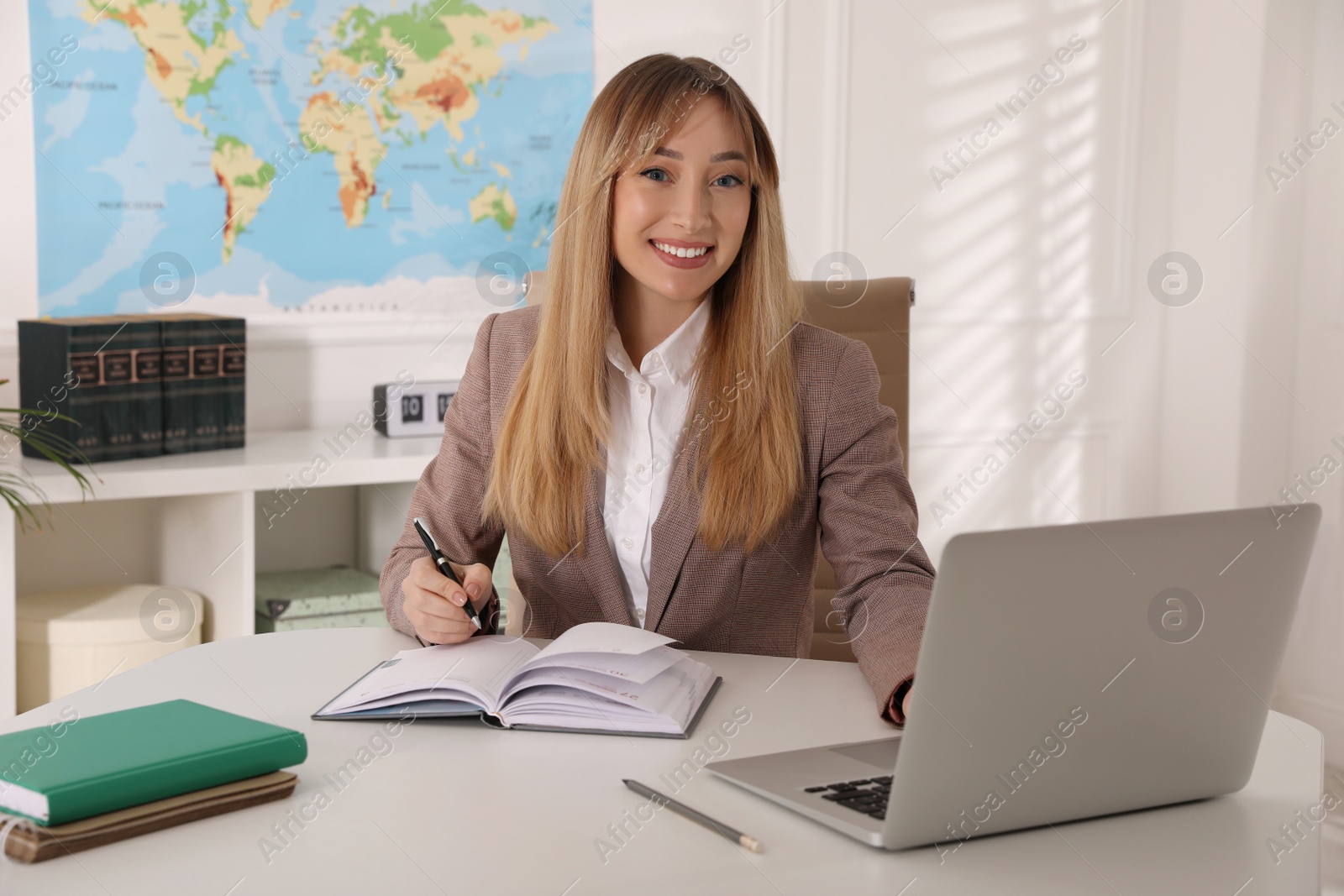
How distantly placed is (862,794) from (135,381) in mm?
1914

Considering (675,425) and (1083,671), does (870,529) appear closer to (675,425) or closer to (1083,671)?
(675,425)

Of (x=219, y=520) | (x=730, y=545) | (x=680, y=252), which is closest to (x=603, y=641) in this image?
(x=730, y=545)

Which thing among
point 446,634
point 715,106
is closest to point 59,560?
point 446,634

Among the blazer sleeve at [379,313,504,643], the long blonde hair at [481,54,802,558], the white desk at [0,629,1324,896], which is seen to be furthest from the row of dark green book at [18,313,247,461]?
the white desk at [0,629,1324,896]

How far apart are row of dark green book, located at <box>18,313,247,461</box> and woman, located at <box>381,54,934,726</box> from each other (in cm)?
104

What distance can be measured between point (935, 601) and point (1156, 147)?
11.0ft

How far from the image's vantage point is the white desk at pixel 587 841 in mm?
829

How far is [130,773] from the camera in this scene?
2.91 feet

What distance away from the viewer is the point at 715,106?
1.56m

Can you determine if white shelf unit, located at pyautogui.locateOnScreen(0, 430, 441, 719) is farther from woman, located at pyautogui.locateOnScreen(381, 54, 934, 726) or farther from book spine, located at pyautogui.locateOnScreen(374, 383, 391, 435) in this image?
woman, located at pyautogui.locateOnScreen(381, 54, 934, 726)

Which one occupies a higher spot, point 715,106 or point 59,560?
point 715,106

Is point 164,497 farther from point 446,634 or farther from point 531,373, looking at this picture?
point 446,634

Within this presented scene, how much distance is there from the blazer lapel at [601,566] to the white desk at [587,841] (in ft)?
1.33

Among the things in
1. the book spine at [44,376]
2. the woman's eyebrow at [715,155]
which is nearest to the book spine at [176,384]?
the book spine at [44,376]
